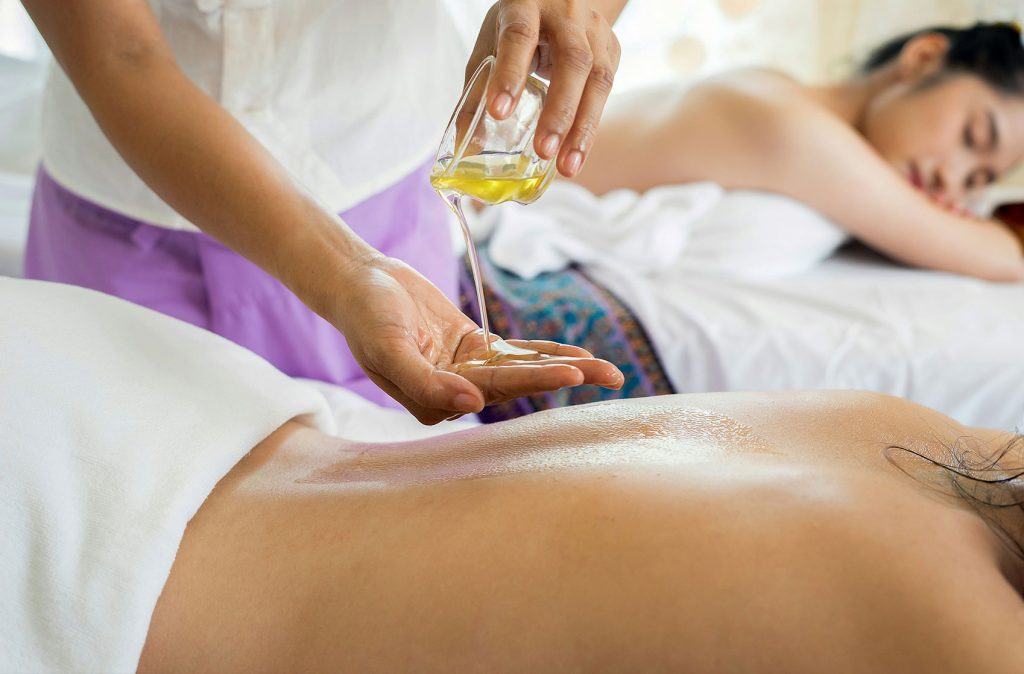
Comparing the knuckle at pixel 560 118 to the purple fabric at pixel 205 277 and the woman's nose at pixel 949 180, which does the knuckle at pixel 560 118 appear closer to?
the purple fabric at pixel 205 277

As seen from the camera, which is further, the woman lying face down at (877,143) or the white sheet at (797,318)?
the woman lying face down at (877,143)

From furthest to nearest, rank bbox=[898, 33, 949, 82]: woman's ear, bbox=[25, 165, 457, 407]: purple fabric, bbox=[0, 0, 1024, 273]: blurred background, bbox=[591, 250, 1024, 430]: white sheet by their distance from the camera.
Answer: bbox=[0, 0, 1024, 273]: blurred background < bbox=[898, 33, 949, 82]: woman's ear < bbox=[591, 250, 1024, 430]: white sheet < bbox=[25, 165, 457, 407]: purple fabric

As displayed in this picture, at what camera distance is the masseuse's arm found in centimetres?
83

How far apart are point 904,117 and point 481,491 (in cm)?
188

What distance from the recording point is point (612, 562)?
666mm

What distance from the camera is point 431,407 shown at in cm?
83

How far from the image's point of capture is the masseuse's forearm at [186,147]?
37.8 inches

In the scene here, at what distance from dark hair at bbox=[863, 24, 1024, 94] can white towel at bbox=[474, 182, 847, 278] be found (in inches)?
21.7

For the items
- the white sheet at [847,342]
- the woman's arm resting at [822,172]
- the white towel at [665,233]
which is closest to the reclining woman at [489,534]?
the white sheet at [847,342]

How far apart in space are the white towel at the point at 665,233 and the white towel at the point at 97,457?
102 cm

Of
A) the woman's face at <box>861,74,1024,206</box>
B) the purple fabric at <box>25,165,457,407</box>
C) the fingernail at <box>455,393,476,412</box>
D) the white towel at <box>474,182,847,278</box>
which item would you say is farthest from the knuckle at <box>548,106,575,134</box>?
the woman's face at <box>861,74,1024,206</box>

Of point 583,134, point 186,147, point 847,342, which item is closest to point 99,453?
point 186,147

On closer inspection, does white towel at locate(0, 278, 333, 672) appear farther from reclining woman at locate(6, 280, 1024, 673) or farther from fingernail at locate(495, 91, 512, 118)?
fingernail at locate(495, 91, 512, 118)

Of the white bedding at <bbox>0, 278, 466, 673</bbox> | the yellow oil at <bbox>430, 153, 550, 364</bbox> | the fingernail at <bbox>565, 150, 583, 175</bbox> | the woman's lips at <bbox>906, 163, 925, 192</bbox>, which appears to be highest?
the fingernail at <bbox>565, 150, 583, 175</bbox>
